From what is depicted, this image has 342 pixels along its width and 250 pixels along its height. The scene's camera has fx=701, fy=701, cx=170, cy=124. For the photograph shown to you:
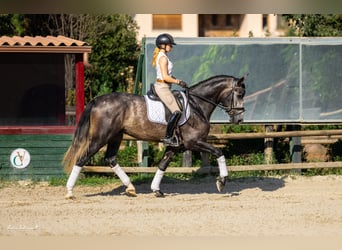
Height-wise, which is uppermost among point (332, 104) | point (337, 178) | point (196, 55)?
point (196, 55)

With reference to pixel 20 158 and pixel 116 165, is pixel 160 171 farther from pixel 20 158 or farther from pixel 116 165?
pixel 20 158

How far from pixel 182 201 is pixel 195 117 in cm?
126

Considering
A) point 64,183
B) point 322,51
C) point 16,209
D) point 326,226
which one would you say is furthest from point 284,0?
point 322,51

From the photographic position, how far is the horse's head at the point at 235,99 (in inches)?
409

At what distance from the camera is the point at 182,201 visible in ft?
32.5

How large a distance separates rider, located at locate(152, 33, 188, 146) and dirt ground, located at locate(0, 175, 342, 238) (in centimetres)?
107

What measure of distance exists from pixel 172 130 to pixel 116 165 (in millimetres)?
997

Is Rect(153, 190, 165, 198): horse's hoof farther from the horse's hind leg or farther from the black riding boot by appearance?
the black riding boot

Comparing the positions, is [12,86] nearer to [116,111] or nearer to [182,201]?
[116,111]

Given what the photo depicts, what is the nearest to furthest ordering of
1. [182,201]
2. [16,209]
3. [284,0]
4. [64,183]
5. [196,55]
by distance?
[284,0] < [16,209] < [182,201] < [64,183] < [196,55]

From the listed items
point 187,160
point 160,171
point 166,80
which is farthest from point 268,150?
point 166,80

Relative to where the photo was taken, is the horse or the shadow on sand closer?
the horse

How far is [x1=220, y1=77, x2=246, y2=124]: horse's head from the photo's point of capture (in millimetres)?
10398

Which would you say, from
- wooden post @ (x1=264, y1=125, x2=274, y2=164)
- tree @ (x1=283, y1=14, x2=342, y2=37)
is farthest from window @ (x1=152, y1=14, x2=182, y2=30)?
wooden post @ (x1=264, y1=125, x2=274, y2=164)
